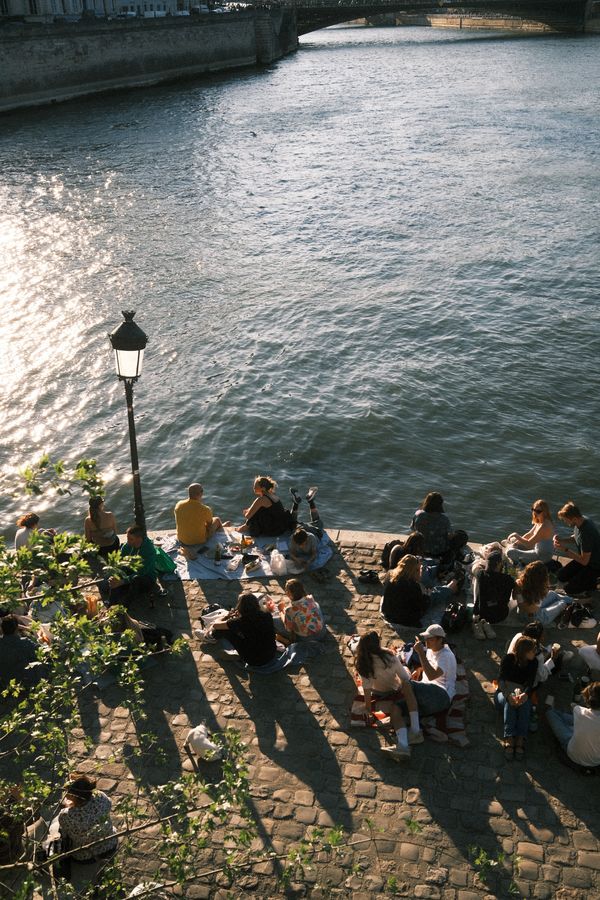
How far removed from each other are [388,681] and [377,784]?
40.1 inches

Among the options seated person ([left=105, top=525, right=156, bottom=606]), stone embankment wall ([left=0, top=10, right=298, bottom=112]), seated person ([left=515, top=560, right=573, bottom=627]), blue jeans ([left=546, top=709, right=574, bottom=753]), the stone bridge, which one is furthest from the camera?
the stone bridge

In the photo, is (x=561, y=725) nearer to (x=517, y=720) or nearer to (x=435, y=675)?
(x=517, y=720)

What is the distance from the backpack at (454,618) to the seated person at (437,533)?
1348mm

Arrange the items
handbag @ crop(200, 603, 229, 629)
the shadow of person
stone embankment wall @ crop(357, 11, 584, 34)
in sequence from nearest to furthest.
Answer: the shadow of person → handbag @ crop(200, 603, 229, 629) → stone embankment wall @ crop(357, 11, 584, 34)

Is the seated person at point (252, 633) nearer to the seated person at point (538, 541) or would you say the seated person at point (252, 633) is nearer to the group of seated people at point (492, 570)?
the group of seated people at point (492, 570)

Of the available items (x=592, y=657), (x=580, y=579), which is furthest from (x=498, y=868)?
(x=580, y=579)

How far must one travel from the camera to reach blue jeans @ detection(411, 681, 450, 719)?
8.81 metres

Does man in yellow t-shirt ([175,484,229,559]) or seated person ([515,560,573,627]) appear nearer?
seated person ([515,560,573,627])

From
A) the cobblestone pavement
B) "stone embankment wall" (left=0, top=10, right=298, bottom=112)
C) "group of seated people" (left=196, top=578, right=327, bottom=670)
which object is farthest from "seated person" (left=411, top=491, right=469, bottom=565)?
"stone embankment wall" (left=0, top=10, right=298, bottom=112)

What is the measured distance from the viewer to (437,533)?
11.6m

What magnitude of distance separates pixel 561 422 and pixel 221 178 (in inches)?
1115

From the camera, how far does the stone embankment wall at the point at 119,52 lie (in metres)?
59.0

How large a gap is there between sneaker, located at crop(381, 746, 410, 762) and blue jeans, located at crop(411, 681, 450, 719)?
0.51 metres

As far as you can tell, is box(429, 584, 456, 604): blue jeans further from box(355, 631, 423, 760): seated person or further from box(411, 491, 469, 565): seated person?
box(355, 631, 423, 760): seated person
